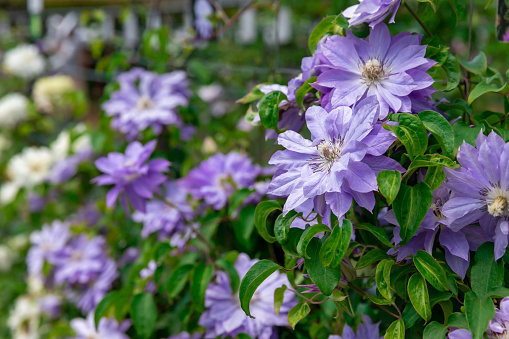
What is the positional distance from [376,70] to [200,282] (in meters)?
0.44

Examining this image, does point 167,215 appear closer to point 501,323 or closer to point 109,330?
point 109,330

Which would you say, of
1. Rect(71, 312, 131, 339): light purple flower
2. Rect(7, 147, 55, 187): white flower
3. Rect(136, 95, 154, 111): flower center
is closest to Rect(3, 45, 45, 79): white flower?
Rect(7, 147, 55, 187): white flower

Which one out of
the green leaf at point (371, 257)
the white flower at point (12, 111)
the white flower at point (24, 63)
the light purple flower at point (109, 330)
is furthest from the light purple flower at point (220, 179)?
the white flower at point (24, 63)

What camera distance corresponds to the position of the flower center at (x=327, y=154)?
501mm

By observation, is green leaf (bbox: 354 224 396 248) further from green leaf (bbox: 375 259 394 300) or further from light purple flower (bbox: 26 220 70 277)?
light purple flower (bbox: 26 220 70 277)

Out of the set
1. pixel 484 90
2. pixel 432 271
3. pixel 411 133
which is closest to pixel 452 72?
pixel 484 90

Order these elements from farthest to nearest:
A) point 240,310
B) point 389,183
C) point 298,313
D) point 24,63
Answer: point 24,63
point 240,310
point 298,313
point 389,183

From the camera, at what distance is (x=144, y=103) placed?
45.1 inches

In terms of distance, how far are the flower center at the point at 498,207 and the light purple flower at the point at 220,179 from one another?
0.53m

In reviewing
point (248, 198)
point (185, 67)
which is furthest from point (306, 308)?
point (185, 67)

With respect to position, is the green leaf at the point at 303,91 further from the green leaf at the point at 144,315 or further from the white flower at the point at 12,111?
the white flower at the point at 12,111

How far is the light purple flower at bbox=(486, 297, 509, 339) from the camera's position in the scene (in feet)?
1.50

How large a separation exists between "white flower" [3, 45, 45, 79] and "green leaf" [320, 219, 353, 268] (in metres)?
2.00

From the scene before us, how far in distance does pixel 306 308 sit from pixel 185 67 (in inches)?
39.9
